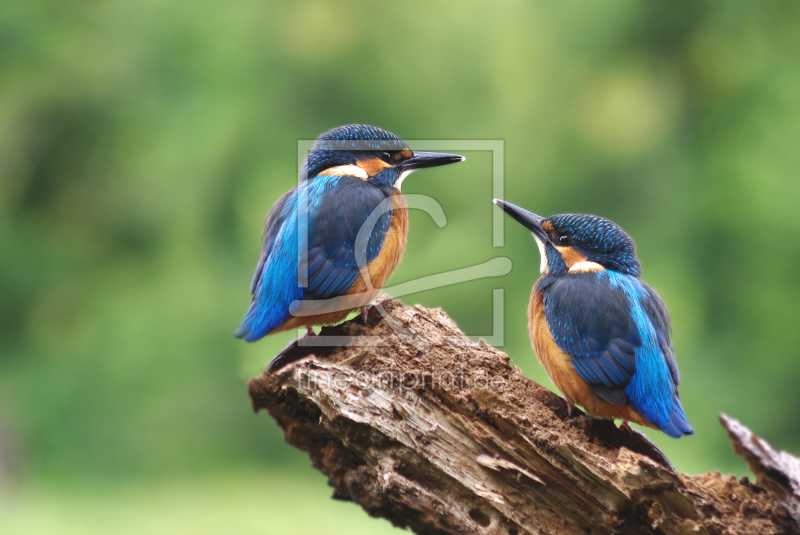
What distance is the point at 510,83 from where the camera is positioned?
5562 millimetres

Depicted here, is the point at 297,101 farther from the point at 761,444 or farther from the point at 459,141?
the point at 761,444

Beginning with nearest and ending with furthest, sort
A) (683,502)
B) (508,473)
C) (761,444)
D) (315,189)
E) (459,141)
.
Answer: (761,444) → (683,502) → (508,473) → (315,189) → (459,141)

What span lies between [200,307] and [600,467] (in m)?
4.06

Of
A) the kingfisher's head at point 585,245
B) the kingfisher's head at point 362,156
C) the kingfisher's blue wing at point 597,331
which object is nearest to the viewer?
the kingfisher's blue wing at point 597,331

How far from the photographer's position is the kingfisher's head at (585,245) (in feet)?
9.86

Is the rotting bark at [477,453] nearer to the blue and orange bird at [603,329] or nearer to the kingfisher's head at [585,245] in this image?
the blue and orange bird at [603,329]

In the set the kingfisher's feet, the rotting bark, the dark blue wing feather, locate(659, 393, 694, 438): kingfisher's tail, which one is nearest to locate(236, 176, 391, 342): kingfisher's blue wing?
the dark blue wing feather

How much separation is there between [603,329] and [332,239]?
3.73 ft

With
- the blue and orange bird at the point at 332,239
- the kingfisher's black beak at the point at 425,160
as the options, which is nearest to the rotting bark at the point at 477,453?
the blue and orange bird at the point at 332,239

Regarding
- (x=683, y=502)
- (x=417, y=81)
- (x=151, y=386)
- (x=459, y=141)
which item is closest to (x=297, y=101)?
(x=417, y=81)

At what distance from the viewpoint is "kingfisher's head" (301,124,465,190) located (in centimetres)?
334

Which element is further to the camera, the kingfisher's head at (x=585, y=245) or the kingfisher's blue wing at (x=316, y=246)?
the kingfisher's head at (x=585, y=245)

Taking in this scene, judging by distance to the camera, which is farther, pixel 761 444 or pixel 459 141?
pixel 459 141

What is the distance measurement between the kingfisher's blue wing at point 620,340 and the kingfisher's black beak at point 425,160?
2.90 ft
